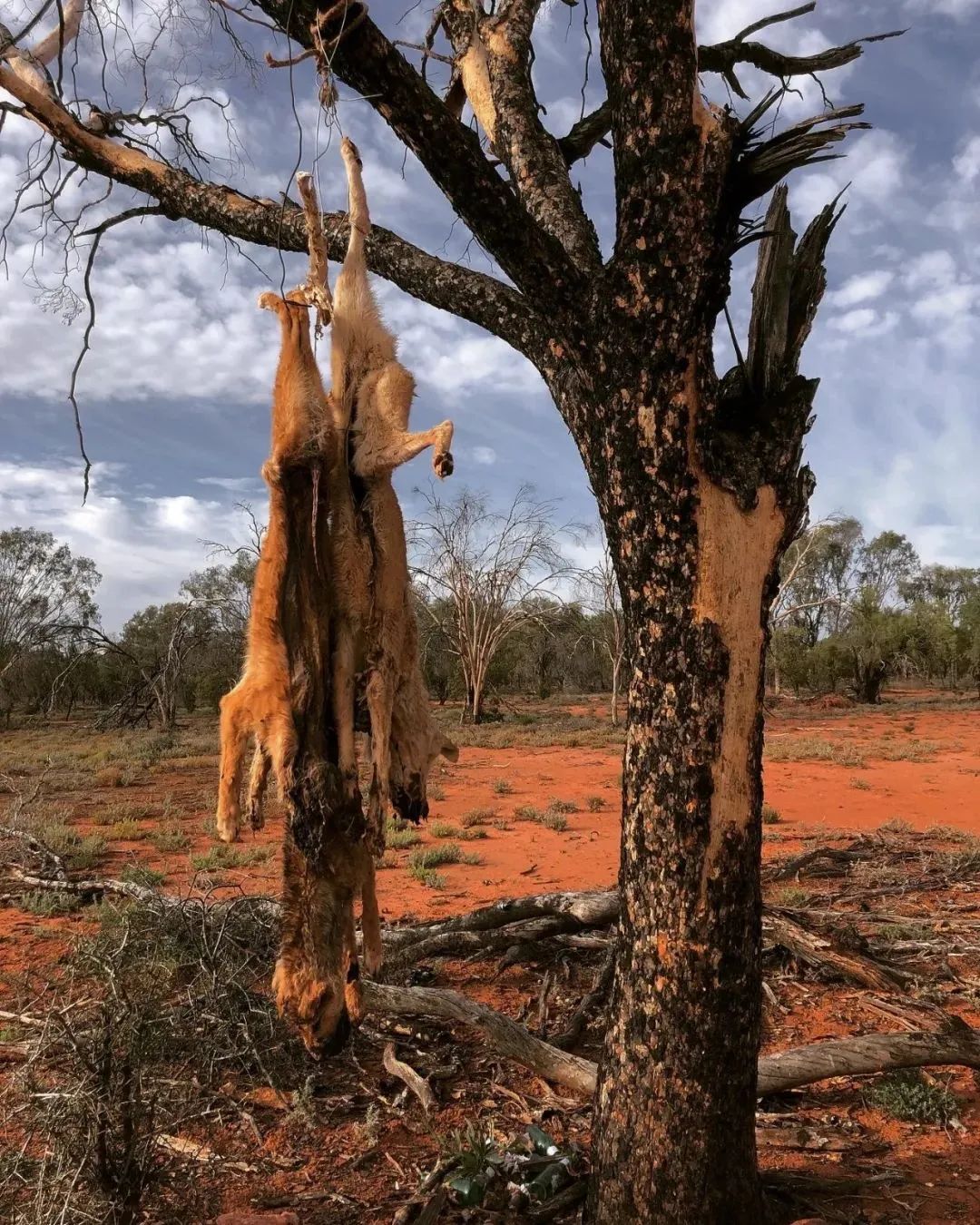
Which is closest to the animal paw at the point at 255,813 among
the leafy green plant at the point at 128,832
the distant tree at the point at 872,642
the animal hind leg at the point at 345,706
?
the animal hind leg at the point at 345,706

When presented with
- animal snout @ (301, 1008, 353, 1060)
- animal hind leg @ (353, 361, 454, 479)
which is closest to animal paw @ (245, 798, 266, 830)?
animal snout @ (301, 1008, 353, 1060)

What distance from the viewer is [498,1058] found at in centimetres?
509

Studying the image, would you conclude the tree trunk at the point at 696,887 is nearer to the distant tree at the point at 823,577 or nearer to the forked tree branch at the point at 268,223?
the forked tree branch at the point at 268,223

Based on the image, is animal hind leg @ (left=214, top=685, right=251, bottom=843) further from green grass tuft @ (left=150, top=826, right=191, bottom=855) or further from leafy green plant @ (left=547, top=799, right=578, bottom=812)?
leafy green plant @ (left=547, top=799, right=578, bottom=812)

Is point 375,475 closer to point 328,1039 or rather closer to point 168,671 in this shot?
point 328,1039

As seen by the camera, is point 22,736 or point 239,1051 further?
point 22,736

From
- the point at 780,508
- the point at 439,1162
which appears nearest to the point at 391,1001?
the point at 439,1162

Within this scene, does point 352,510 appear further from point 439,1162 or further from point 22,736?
point 22,736

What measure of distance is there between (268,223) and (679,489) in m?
2.40

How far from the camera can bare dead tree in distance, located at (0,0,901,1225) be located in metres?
2.86

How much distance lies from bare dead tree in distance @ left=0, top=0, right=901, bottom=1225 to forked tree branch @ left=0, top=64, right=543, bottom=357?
51 centimetres

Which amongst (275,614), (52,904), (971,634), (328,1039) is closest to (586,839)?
(52,904)

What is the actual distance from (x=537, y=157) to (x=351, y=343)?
4.96ft

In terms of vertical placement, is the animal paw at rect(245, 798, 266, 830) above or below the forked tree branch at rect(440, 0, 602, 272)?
below
